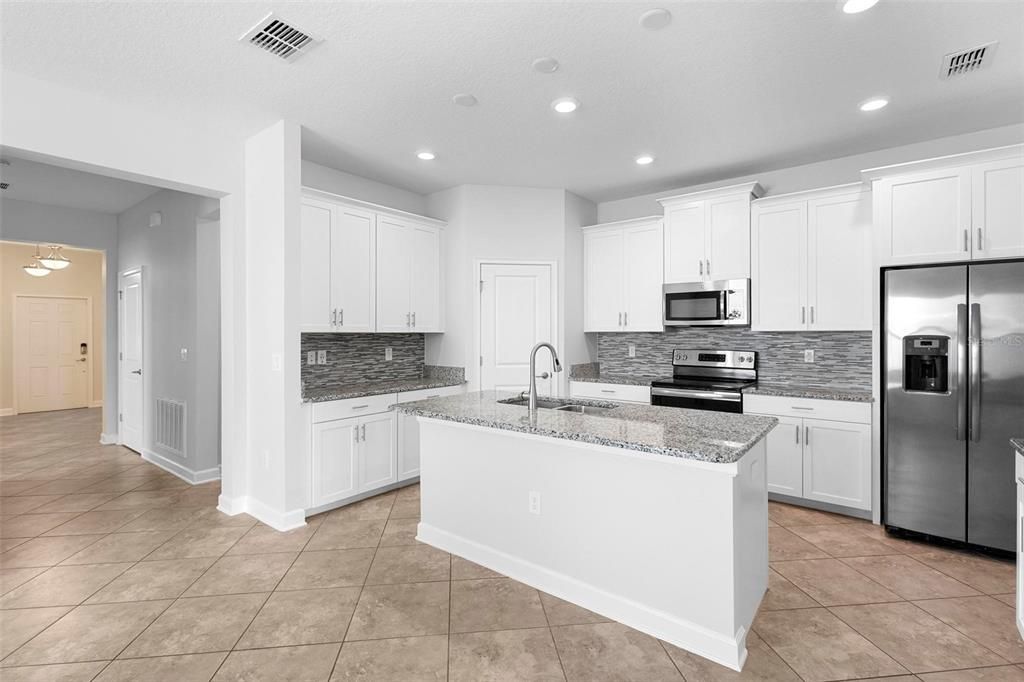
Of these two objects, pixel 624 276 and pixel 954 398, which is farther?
pixel 624 276

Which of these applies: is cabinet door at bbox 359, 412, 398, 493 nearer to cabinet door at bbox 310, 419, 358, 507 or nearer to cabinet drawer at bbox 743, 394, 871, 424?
cabinet door at bbox 310, 419, 358, 507

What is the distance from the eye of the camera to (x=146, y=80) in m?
2.76

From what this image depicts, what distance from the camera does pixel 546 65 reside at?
2.61 m

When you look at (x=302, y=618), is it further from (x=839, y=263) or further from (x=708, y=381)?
(x=839, y=263)

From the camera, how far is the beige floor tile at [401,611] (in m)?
2.23

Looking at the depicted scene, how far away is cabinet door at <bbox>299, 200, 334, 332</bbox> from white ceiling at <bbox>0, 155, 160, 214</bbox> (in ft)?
6.97

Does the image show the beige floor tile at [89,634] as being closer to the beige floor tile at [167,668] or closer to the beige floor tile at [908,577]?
the beige floor tile at [167,668]

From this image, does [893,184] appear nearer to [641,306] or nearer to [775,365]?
[775,365]

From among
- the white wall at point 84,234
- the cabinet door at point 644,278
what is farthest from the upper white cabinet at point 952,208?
the white wall at point 84,234

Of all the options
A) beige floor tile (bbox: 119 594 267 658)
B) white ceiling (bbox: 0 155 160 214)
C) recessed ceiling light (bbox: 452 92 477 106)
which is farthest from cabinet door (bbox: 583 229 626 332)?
white ceiling (bbox: 0 155 160 214)

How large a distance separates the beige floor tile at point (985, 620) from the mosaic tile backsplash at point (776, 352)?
1857 millimetres

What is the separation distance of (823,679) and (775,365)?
2.92 metres

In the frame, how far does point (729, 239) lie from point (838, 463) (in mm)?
1972

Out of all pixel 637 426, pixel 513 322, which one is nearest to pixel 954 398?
pixel 637 426
